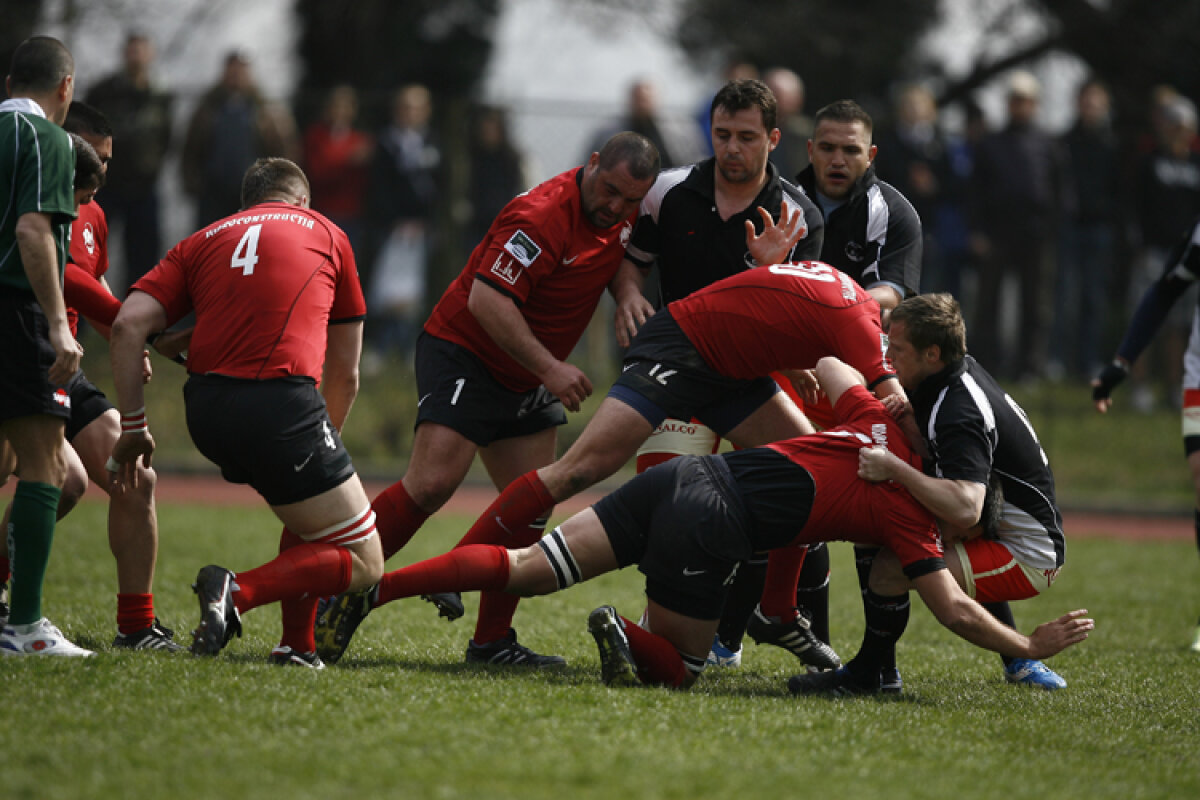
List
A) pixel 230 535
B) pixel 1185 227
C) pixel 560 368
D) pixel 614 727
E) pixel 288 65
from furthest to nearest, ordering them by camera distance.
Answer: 1. pixel 288 65
2. pixel 1185 227
3. pixel 230 535
4. pixel 560 368
5. pixel 614 727

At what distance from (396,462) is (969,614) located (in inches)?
338

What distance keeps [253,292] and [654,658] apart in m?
2.03

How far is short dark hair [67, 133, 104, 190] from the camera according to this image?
16.6ft

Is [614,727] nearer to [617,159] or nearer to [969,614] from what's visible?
[969,614]

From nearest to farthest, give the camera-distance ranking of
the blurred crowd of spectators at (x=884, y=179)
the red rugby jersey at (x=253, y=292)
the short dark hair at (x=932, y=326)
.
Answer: the red rugby jersey at (x=253, y=292) → the short dark hair at (x=932, y=326) → the blurred crowd of spectators at (x=884, y=179)

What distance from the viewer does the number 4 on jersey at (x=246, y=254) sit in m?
4.65

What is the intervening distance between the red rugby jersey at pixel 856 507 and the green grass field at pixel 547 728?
62 centimetres

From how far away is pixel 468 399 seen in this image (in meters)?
5.60

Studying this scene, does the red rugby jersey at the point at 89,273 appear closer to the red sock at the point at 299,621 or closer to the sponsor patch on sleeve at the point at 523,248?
the red sock at the point at 299,621

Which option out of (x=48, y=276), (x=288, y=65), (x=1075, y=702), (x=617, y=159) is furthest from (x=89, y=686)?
(x=288, y=65)

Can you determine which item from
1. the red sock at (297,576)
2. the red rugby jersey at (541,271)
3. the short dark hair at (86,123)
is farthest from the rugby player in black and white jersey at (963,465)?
the short dark hair at (86,123)

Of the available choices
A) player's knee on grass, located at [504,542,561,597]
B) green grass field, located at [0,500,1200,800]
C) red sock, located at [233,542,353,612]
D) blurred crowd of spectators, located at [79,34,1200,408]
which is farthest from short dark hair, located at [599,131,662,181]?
blurred crowd of spectators, located at [79,34,1200,408]

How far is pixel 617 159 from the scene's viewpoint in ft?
17.8

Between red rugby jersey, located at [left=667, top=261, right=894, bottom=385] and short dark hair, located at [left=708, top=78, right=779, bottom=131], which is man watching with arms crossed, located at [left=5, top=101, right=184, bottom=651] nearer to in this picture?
red rugby jersey, located at [left=667, top=261, right=894, bottom=385]
